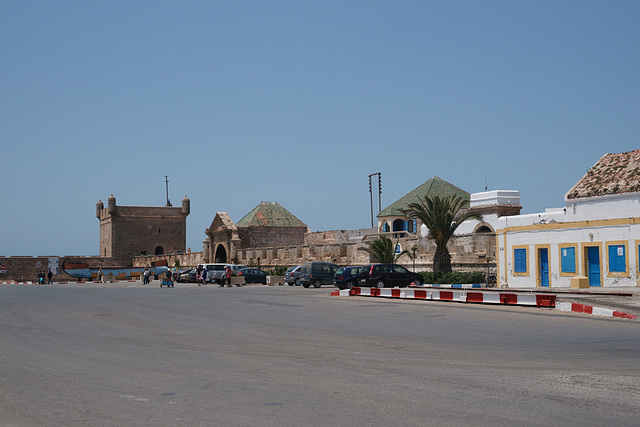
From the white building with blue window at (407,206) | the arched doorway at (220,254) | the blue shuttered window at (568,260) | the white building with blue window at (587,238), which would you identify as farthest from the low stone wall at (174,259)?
the blue shuttered window at (568,260)

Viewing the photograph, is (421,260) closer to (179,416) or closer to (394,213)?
(394,213)

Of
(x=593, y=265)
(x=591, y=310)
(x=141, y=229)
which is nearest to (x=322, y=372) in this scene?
(x=591, y=310)

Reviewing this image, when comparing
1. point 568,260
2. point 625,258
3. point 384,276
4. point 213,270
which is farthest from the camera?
point 213,270

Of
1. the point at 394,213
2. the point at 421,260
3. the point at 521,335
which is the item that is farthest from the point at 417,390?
the point at 394,213

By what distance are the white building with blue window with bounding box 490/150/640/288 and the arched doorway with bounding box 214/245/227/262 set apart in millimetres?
46682

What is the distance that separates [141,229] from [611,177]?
263 feet

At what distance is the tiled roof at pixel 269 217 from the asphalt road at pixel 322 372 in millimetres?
59865

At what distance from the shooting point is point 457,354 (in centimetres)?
1080

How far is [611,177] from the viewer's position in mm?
32125

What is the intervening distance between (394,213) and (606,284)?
36.5m

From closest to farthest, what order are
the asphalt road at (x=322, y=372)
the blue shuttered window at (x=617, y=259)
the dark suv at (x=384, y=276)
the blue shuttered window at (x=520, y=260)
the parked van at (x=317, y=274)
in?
the asphalt road at (x=322, y=372), the blue shuttered window at (x=617, y=259), the blue shuttered window at (x=520, y=260), the dark suv at (x=384, y=276), the parked van at (x=317, y=274)

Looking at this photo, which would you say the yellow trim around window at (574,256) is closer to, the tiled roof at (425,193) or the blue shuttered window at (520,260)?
the blue shuttered window at (520,260)

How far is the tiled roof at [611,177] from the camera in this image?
30.5 metres

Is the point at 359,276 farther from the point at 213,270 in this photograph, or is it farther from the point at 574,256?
the point at 213,270
